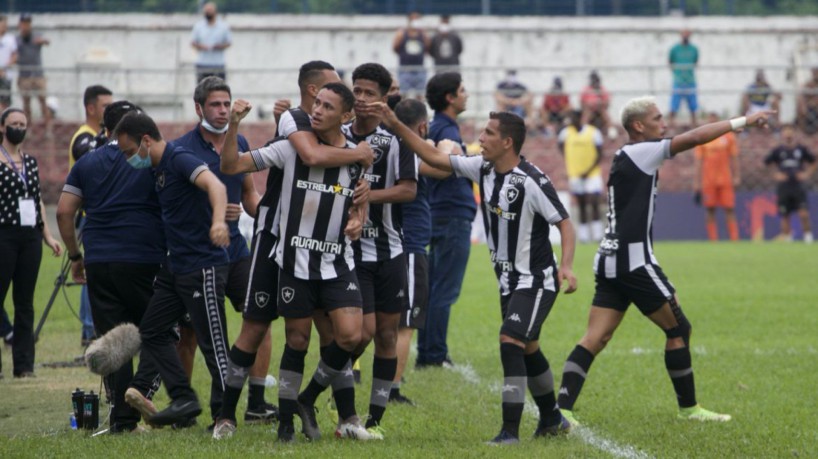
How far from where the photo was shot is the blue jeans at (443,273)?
10797 millimetres

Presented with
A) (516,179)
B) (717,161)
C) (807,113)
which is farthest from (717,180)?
(516,179)

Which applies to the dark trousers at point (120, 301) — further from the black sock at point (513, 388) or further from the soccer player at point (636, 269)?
the soccer player at point (636, 269)

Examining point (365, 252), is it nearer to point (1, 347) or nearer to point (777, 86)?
point (1, 347)

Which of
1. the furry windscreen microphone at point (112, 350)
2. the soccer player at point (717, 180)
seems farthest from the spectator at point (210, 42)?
the furry windscreen microphone at point (112, 350)

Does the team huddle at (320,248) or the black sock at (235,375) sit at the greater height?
the team huddle at (320,248)

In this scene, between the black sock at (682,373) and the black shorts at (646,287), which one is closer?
the black shorts at (646,287)

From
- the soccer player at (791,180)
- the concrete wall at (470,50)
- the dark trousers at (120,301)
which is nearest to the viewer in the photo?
the dark trousers at (120,301)

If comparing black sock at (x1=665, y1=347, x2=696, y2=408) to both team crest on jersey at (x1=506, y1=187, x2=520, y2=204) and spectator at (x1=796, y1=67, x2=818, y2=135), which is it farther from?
spectator at (x1=796, y1=67, x2=818, y2=135)

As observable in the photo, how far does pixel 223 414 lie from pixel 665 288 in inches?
127

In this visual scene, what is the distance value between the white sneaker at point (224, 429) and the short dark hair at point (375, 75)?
235 centimetres

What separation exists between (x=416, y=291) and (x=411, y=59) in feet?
60.4

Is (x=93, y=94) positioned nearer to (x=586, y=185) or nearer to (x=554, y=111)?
(x=586, y=185)

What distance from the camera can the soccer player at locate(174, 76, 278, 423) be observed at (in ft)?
27.0

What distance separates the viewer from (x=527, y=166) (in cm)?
790
